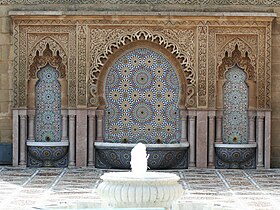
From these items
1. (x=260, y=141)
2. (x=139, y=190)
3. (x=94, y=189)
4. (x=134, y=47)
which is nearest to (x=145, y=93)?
(x=134, y=47)

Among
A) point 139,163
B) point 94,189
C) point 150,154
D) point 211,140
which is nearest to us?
point 139,163

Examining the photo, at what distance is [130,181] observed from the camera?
6.91 meters

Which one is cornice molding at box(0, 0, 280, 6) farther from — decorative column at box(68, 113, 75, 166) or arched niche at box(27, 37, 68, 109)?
decorative column at box(68, 113, 75, 166)

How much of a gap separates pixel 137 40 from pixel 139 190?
537 cm

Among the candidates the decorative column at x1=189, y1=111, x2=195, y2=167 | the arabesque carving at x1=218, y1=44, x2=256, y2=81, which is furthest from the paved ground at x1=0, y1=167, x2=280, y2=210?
the arabesque carving at x1=218, y1=44, x2=256, y2=81

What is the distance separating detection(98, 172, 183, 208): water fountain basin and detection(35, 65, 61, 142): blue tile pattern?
5168mm

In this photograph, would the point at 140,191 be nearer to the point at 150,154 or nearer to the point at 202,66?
the point at 150,154

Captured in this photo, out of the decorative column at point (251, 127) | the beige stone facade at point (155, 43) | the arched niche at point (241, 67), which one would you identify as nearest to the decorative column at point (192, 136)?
the beige stone facade at point (155, 43)

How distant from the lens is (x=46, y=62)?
12.1 metres

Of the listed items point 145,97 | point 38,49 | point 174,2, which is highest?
point 174,2

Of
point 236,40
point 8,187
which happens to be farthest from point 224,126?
point 8,187

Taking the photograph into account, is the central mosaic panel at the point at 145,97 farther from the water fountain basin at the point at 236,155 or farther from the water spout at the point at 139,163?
the water spout at the point at 139,163

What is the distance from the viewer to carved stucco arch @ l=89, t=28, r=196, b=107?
1192 cm

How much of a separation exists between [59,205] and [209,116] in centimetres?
458
